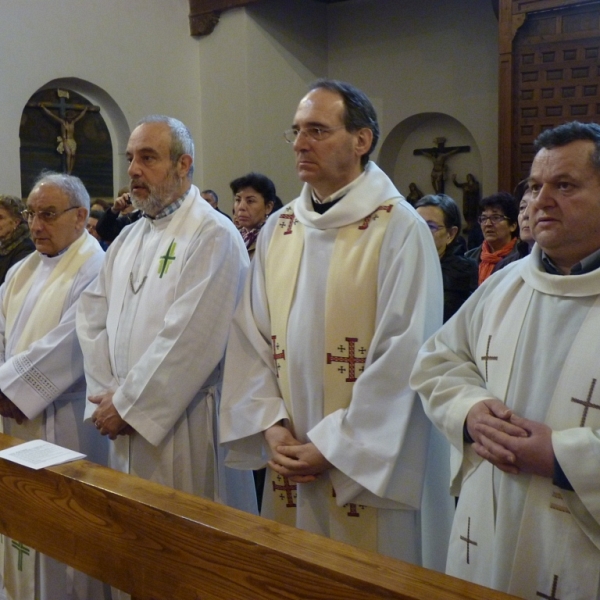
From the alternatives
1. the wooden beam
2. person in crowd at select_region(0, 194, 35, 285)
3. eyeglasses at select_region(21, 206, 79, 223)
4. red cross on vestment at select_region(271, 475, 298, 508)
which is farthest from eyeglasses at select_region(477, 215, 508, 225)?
the wooden beam

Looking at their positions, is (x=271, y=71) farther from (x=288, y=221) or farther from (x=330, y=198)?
(x=330, y=198)

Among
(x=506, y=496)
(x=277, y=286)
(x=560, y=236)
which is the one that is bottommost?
(x=506, y=496)

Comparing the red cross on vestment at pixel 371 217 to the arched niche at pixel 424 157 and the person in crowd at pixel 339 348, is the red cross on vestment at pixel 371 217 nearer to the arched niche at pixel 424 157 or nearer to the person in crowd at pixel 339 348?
the person in crowd at pixel 339 348

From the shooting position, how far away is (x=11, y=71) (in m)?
9.51

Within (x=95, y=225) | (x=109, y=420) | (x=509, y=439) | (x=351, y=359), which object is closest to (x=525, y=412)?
(x=509, y=439)

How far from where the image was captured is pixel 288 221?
10.3 feet

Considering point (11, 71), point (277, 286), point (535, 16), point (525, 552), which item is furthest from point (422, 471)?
point (11, 71)

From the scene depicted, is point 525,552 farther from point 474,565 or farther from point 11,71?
point 11,71

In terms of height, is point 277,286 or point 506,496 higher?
point 277,286

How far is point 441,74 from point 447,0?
98cm

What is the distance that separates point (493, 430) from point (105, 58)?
9.51 meters

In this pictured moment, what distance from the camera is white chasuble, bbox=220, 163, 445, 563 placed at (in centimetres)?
266

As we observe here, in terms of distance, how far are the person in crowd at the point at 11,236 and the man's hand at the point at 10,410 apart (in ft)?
5.48

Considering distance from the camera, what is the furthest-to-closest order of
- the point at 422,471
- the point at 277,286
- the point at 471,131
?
the point at 471,131
the point at 277,286
the point at 422,471
